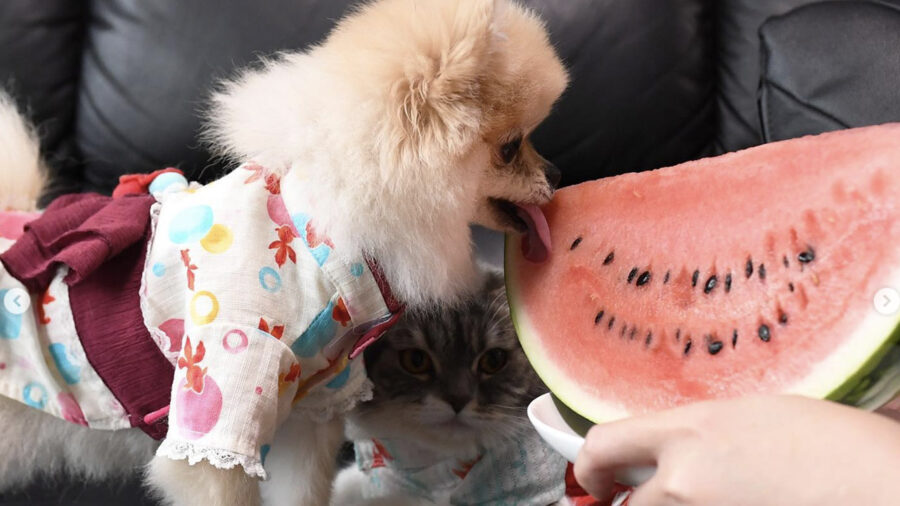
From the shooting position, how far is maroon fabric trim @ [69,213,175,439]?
0.89 meters

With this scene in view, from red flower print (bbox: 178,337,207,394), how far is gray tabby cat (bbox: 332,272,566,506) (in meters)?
0.39

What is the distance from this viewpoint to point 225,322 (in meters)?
0.81

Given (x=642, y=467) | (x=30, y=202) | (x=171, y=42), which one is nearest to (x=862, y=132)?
(x=642, y=467)

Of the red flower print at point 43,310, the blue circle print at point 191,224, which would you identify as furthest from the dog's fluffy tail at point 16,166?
the blue circle print at point 191,224


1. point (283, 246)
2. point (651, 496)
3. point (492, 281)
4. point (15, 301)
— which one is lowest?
point (492, 281)

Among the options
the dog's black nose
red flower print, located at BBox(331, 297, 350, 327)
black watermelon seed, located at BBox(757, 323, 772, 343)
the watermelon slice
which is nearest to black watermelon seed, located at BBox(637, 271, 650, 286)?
the watermelon slice

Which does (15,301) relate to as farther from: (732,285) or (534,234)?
(732,285)

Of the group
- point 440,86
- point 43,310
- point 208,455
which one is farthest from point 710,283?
point 43,310

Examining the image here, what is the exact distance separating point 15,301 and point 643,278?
0.81 metres

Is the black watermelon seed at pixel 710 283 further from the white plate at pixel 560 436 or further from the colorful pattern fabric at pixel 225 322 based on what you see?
the colorful pattern fabric at pixel 225 322

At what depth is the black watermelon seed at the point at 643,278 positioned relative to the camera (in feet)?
2.50

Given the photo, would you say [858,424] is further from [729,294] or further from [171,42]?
[171,42]

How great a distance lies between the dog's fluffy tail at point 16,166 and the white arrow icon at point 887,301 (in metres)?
1.26

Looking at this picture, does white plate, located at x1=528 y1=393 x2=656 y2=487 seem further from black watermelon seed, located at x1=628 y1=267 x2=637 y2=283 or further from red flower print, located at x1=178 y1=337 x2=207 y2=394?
red flower print, located at x1=178 y1=337 x2=207 y2=394
